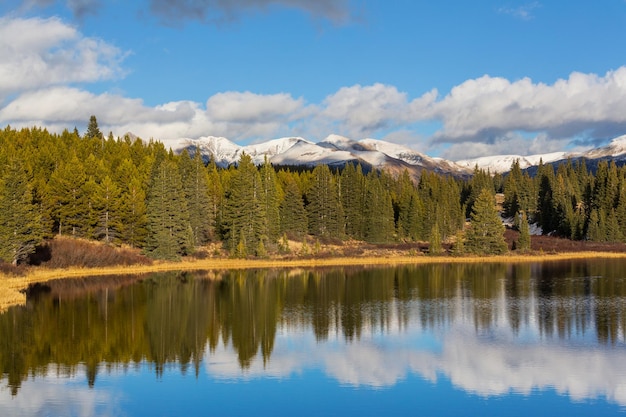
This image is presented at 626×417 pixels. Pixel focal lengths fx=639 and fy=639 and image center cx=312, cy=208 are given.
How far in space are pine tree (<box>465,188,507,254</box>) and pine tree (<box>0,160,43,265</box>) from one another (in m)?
75.5

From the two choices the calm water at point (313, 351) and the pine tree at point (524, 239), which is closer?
the calm water at point (313, 351)

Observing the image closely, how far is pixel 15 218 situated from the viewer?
222 feet

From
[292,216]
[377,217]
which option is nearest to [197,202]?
[292,216]

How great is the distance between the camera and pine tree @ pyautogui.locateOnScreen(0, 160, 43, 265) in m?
67.2

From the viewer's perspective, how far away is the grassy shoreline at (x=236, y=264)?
206 ft

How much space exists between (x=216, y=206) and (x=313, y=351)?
88.1 meters

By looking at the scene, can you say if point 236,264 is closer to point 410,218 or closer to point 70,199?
point 70,199

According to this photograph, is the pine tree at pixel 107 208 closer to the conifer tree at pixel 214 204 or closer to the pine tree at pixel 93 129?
the conifer tree at pixel 214 204

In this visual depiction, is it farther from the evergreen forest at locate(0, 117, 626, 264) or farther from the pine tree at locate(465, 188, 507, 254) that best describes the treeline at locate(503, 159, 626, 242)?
the pine tree at locate(465, 188, 507, 254)

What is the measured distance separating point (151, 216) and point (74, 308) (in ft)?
139

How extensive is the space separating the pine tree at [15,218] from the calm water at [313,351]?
5842mm

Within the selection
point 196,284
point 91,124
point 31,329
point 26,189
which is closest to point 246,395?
point 31,329

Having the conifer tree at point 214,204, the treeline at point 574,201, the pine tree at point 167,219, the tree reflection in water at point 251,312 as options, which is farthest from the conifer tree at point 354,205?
the tree reflection in water at point 251,312

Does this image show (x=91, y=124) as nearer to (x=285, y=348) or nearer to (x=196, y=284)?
(x=196, y=284)
